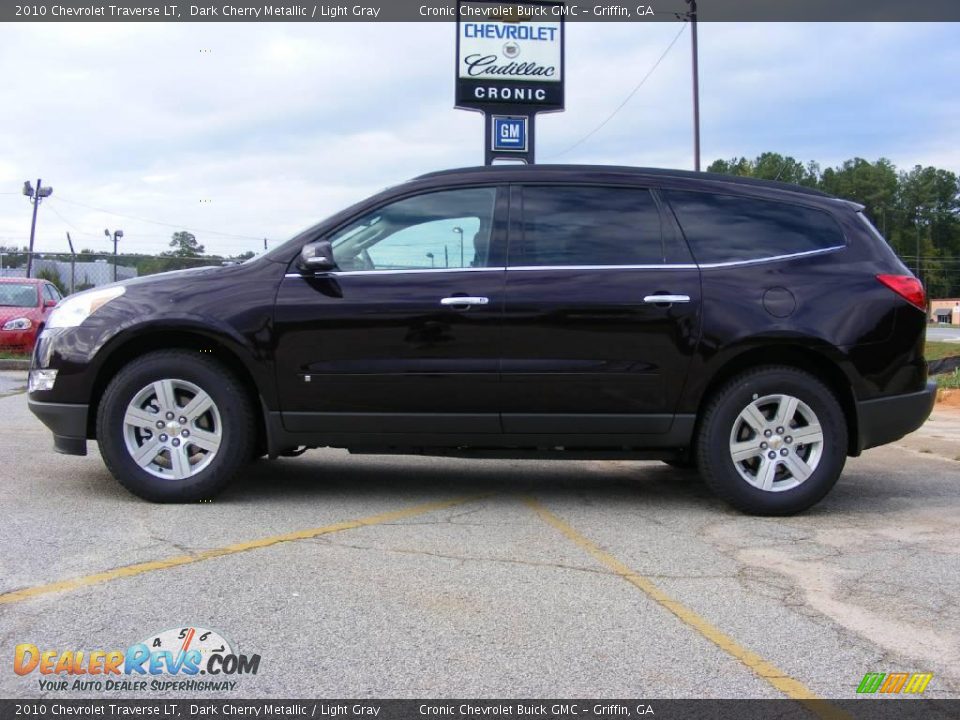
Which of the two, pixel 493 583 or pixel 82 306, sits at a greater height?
pixel 82 306

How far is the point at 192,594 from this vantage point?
11.8ft

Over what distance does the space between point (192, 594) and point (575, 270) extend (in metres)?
2.62

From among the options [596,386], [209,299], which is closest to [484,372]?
[596,386]

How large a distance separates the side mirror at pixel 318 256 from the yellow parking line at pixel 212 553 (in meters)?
1.38

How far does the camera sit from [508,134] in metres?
16.1

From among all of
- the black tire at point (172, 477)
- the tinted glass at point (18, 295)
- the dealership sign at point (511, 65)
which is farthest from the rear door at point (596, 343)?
the tinted glass at point (18, 295)

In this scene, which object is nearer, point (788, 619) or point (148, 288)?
point (788, 619)

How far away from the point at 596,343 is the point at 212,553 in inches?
88.2

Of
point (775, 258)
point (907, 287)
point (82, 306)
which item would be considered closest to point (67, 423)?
point (82, 306)

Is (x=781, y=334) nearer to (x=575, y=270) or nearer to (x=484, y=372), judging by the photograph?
(x=575, y=270)

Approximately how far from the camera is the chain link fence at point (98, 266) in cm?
1897

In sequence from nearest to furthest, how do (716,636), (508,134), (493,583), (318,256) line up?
(716,636), (493,583), (318,256), (508,134)

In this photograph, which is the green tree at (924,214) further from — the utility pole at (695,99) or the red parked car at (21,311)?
the red parked car at (21,311)

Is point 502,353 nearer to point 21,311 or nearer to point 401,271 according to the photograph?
point 401,271
